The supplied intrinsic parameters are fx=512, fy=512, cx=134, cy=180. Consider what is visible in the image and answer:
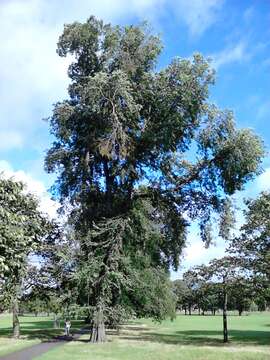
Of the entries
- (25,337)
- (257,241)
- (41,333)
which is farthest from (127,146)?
(41,333)

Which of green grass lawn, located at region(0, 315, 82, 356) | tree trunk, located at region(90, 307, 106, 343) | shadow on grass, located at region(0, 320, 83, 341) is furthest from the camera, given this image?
shadow on grass, located at region(0, 320, 83, 341)

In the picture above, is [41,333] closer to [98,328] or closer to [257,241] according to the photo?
[98,328]

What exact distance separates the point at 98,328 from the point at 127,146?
10.8 metres

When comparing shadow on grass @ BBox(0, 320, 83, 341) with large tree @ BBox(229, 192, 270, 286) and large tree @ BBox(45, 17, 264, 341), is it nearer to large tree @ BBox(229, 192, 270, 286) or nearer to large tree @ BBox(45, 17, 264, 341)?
large tree @ BBox(45, 17, 264, 341)

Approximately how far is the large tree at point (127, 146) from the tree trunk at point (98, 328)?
0.19 feet

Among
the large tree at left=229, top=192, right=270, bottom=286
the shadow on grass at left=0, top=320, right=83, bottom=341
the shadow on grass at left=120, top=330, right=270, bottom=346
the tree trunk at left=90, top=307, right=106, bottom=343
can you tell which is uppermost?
the large tree at left=229, top=192, right=270, bottom=286

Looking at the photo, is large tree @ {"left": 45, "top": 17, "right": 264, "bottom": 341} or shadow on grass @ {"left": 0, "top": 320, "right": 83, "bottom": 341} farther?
shadow on grass @ {"left": 0, "top": 320, "right": 83, "bottom": 341}

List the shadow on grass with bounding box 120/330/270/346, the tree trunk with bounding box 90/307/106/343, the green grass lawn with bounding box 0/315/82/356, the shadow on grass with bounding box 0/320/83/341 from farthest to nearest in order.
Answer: the shadow on grass with bounding box 0/320/83/341
the shadow on grass with bounding box 120/330/270/346
the tree trunk with bounding box 90/307/106/343
the green grass lawn with bounding box 0/315/82/356

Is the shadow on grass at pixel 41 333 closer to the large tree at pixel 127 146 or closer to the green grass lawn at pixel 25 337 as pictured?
the green grass lawn at pixel 25 337

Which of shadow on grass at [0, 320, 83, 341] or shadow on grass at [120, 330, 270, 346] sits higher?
shadow on grass at [120, 330, 270, 346]

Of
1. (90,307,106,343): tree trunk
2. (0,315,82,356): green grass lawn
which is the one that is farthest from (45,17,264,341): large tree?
(0,315,82,356): green grass lawn

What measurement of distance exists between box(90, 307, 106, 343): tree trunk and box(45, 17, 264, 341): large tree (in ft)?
0.19

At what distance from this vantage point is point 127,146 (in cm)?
2930

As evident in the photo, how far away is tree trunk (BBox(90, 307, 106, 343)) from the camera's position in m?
29.4
